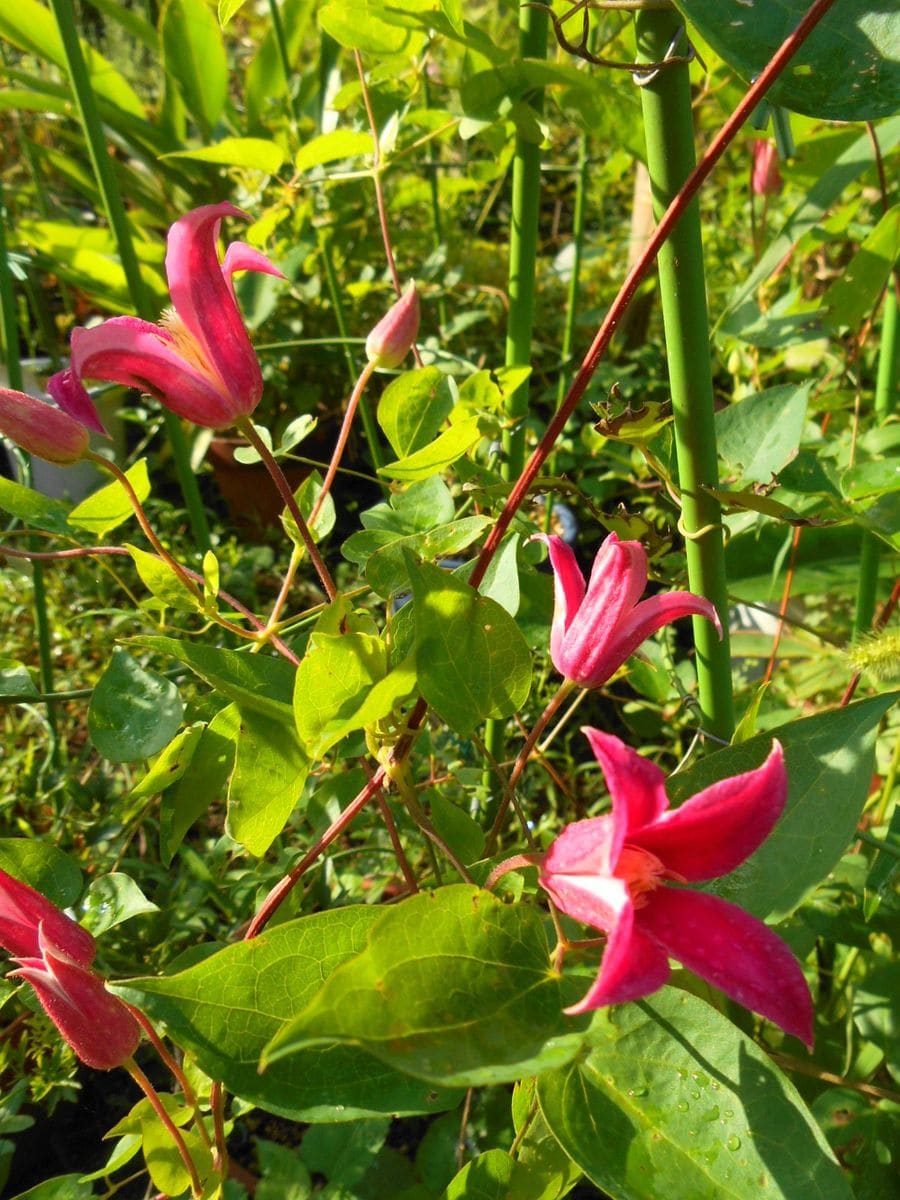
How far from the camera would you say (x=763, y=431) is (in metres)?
0.48

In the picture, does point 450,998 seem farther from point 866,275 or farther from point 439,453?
point 866,275

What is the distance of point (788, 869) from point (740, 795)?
110 mm

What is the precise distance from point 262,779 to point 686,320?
0.74 feet

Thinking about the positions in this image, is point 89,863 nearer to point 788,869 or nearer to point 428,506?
point 428,506

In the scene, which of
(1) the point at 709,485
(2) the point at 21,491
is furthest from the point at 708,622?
(2) the point at 21,491

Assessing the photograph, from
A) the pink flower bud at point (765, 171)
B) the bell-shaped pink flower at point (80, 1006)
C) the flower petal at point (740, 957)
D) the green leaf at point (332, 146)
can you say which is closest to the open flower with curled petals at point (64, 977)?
the bell-shaped pink flower at point (80, 1006)

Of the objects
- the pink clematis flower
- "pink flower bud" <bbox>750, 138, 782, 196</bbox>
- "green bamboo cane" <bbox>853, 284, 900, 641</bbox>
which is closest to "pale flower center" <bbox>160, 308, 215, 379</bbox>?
the pink clematis flower

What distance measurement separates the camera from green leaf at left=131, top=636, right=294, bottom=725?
12.4 inches

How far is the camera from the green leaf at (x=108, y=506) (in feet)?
1.43

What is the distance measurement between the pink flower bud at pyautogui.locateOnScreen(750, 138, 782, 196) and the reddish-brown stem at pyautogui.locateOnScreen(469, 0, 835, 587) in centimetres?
50

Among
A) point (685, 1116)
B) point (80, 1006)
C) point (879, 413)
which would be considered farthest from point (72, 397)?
point (879, 413)

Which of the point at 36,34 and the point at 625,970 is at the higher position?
the point at 36,34

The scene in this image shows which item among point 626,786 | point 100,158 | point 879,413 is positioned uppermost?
point 100,158

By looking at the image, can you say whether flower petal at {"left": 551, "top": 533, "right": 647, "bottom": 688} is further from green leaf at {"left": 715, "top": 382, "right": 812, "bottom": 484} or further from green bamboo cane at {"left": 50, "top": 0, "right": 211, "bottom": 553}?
green bamboo cane at {"left": 50, "top": 0, "right": 211, "bottom": 553}
